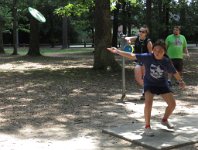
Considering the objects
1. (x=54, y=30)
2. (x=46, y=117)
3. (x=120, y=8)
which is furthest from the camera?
(x=54, y=30)

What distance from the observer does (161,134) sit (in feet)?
22.0

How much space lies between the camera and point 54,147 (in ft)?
20.3

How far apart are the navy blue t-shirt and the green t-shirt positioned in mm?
5998

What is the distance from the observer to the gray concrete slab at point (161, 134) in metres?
6.19

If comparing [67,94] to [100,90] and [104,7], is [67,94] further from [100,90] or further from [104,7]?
[104,7]

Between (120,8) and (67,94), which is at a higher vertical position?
(120,8)

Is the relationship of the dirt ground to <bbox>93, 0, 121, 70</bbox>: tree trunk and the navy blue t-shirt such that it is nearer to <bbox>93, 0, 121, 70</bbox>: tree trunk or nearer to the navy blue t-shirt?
the navy blue t-shirt

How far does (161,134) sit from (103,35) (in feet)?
33.0

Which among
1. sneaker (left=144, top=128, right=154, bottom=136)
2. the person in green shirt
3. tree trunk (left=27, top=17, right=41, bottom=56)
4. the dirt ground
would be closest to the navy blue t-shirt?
sneaker (left=144, top=128, right=154, bottom=136)

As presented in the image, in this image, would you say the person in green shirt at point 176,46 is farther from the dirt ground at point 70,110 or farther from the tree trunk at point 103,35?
the tree trunk at point 103,35

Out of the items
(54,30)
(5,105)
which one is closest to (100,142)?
(5,105)

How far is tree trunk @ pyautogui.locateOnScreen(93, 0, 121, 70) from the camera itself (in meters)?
16.4

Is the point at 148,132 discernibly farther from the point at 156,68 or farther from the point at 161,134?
the point at 156,68

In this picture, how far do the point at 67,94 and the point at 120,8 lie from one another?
90.7 feet
